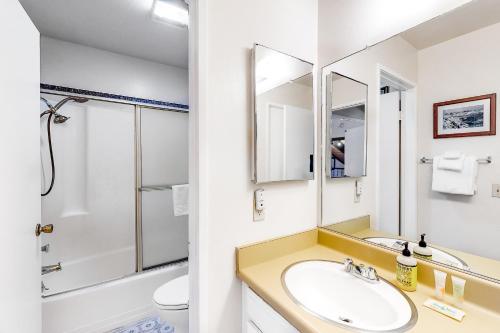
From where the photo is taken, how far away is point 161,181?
Result: 2471mm

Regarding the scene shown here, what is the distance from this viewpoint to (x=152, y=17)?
170 cm

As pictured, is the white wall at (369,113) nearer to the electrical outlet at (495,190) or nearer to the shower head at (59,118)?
the electrical outlet at (495,190)

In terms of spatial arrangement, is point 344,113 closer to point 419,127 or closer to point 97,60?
point 419,127

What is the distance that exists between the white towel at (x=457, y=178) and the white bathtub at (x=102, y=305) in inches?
85.1

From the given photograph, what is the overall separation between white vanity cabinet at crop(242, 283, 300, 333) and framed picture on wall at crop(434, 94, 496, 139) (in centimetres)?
89

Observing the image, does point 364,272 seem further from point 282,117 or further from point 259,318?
point 282,117

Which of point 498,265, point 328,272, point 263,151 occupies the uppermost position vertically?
point 263,151

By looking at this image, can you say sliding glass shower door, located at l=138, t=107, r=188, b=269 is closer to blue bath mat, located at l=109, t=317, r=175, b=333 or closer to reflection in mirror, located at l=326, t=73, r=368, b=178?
blue bath mat, located at l=109, t=317, r=175, b=333

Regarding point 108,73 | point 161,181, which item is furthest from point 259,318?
point 108,73

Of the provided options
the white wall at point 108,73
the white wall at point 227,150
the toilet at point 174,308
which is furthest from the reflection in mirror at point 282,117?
the white wall at point 108,73

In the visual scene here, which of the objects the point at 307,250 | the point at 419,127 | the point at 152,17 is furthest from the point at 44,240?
the point at 419,127

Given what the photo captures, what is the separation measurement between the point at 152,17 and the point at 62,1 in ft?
1.83

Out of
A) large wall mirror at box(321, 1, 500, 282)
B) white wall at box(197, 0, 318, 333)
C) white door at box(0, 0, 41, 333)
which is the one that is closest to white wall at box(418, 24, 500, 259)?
large wall mirror at box(321, 1, 500, 282)

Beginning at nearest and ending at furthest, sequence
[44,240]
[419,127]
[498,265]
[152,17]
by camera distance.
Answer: [498,265] → [419,127] → [152,17] → [44,240]
